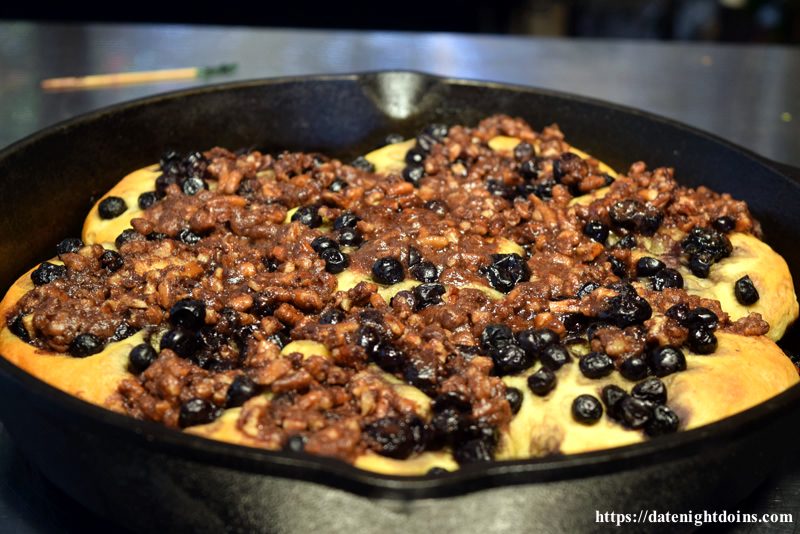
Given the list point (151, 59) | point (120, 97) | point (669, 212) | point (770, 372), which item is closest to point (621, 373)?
point (770, 372)

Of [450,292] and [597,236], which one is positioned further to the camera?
[597,236]

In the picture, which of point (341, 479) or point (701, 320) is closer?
point (341, 479)

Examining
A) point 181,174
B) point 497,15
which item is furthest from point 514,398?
point 497,15

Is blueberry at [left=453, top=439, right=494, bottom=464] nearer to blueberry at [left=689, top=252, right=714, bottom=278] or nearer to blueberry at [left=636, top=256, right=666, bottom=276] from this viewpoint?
blueberry at [left=636, top=256, right=666, bottom=276]

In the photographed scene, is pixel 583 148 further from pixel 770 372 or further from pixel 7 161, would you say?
pixel 7 161

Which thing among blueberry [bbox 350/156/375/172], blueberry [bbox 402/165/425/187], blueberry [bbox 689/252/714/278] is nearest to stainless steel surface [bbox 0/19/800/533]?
blueberry [bbox 689/252/714/278]

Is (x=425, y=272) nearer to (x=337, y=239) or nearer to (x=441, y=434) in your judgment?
(x=337, y=239)

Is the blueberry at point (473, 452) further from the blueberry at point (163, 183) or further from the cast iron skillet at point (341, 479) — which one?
the blueberry at point (163, 183)
